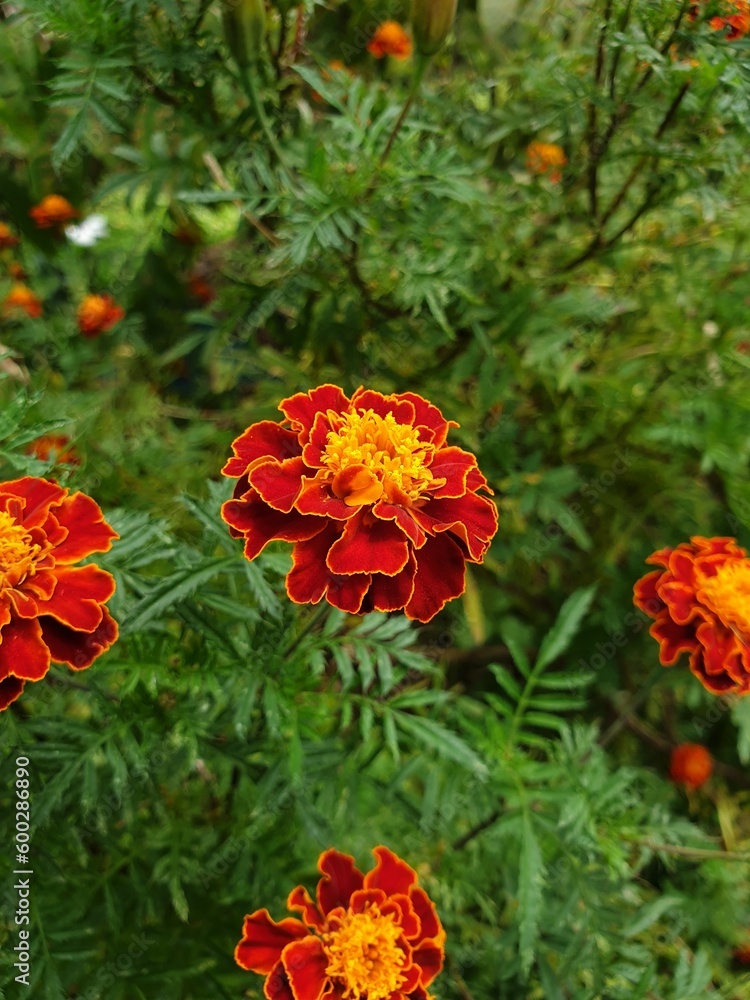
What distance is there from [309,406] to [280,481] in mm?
110

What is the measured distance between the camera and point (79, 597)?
647mm

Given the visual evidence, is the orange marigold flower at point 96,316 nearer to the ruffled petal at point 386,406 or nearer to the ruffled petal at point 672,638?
the ruffled petal at point 386,406

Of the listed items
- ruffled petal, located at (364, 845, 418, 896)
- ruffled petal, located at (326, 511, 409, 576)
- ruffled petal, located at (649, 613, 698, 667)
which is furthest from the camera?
ruffled petal, located at (649, 613, 698, 667)

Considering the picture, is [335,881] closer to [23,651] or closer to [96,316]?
[23,651]

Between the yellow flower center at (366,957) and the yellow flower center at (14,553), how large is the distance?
1.54 feet

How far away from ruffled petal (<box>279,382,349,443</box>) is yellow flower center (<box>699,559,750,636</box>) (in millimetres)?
524

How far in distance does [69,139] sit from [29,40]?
0.39 metres

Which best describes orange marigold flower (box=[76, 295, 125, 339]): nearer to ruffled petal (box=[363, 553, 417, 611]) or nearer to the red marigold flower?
the red marigold flower

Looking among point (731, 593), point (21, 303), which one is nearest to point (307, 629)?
point (731, 593)

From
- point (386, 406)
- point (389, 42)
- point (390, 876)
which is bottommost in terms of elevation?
point (390, 876)

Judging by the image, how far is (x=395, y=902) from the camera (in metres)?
0.76

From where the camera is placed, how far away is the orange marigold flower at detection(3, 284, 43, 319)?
165 centimetres

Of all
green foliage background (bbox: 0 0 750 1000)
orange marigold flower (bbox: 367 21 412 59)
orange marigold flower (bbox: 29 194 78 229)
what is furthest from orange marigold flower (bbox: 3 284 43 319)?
orange marigold flower (bbox: 367 21 412 59)

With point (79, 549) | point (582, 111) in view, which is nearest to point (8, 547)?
point (79, 549)
